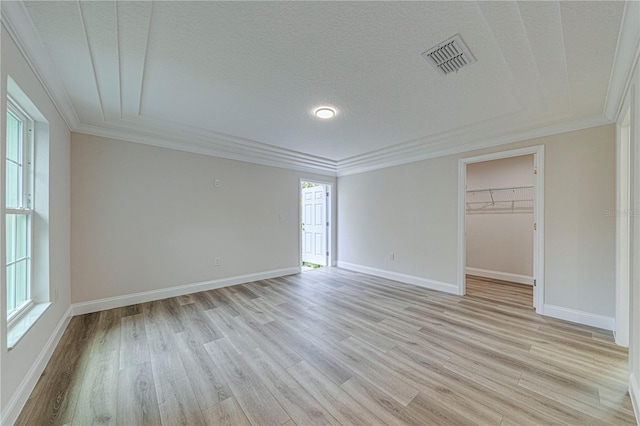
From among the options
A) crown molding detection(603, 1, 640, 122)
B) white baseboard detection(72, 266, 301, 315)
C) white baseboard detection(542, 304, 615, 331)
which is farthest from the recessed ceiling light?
white baseboard detection(542, 304, 615, 331)

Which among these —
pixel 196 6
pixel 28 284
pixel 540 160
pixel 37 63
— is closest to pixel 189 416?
pixel 28 284

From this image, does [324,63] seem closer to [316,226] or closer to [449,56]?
[449,56]

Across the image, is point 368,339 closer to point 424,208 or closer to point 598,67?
point 424,208

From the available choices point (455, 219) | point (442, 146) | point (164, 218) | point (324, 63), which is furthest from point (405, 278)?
point (164, 218)

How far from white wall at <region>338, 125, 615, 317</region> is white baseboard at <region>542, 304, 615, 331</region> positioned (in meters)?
0.04

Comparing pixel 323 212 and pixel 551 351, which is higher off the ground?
pixel 323 212

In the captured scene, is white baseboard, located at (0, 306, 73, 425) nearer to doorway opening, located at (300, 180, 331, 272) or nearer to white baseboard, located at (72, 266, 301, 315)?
white baseboard, located at (72, 266, 301, 315)

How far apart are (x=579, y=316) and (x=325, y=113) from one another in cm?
366

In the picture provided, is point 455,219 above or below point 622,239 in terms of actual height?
above

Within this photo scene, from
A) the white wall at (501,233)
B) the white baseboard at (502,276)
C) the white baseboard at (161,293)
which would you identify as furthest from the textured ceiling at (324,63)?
the white baseboard at (502,276)

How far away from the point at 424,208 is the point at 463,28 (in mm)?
3018

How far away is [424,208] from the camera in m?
4.19

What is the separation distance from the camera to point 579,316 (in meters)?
2.77

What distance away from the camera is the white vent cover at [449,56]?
5.38 ft
